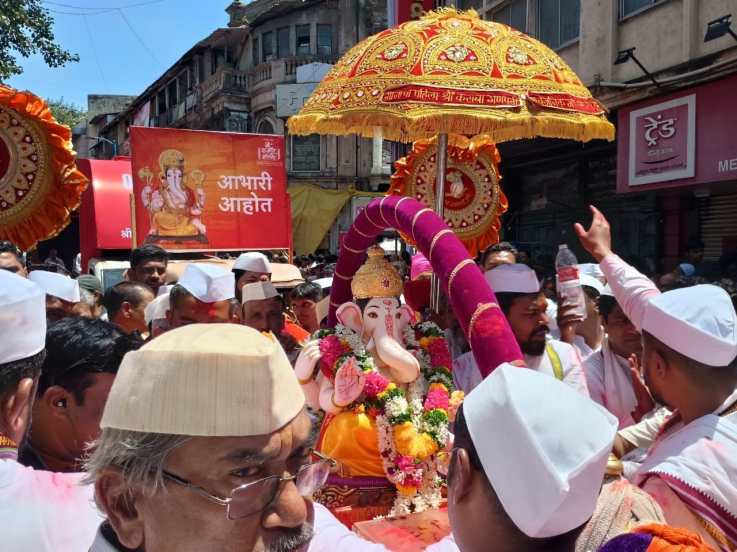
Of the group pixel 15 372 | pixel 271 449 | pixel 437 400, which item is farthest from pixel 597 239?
pixel 15 372

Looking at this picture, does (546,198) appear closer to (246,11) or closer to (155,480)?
(155,480)

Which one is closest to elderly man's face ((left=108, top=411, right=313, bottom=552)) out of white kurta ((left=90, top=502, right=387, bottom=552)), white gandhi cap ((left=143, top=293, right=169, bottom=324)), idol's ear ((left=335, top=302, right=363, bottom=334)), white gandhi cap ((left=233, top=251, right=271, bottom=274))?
white kurta ((left=90, top=502, right=387, bottom=552))

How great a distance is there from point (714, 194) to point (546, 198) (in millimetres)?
4119

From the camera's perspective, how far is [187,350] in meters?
1.26

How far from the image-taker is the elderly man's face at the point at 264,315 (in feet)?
15.5

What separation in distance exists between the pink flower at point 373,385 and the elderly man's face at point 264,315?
171cm

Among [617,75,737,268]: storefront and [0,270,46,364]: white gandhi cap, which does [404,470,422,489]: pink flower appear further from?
[617,75,737,268]: storefront

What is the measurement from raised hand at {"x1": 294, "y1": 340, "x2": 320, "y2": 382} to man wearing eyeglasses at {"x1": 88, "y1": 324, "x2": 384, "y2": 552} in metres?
1.98

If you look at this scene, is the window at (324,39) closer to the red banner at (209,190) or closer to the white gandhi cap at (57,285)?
the red banner at (209,190)

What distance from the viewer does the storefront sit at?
28.0 feet

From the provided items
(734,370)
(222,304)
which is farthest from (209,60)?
(734,370)

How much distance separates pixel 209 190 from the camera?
299 inches

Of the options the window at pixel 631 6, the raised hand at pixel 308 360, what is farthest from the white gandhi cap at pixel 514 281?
the window at pixel 631 6

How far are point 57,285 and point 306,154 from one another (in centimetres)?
2065
